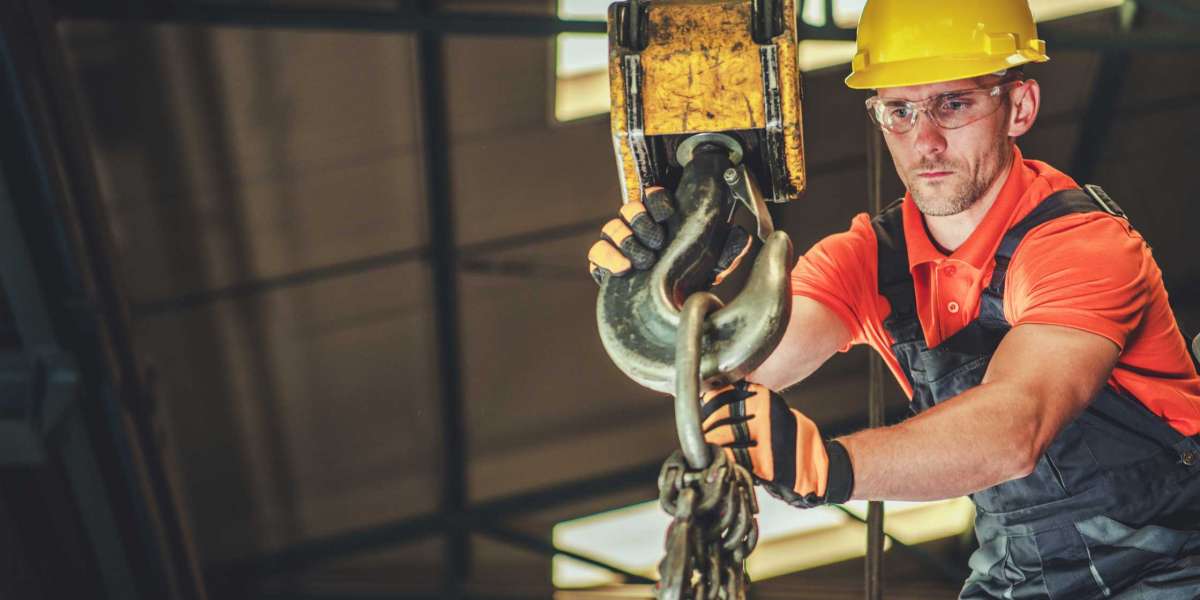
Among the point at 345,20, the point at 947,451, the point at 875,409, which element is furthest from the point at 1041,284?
the point at 345,20

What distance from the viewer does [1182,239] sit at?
8.21m

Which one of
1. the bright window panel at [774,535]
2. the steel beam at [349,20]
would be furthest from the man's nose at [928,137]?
the bright window panel at [774,535]

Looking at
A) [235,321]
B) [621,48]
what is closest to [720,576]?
[621,48]

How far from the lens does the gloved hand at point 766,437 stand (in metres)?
1.80

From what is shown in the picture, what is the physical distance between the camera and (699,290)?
1887mm

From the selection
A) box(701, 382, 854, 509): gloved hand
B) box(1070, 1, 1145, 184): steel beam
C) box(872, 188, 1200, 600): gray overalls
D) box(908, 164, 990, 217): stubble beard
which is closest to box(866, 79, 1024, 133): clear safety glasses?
box(908, 164, 990, 217): stubble beard

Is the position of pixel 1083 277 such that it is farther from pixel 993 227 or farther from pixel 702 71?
pixel 702 71

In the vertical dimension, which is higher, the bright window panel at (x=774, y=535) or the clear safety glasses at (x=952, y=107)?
the clear safety glasses at (x=952, y=107)

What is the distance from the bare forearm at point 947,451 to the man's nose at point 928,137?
2.77ft

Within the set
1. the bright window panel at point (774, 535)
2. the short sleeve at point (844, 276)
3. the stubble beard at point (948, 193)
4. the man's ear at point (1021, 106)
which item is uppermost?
the man's ear at point (1021, 106)

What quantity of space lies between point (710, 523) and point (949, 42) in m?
1.60

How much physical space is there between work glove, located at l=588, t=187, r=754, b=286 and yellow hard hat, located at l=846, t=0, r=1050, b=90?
1.04 m

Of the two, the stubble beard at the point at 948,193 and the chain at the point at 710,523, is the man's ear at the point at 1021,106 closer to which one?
the stubble beard at the point at 948,193

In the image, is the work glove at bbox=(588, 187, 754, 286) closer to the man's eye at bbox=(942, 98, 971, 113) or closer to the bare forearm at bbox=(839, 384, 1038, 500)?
the bare forearm at bbox=(839, 384, 1038, 500)
